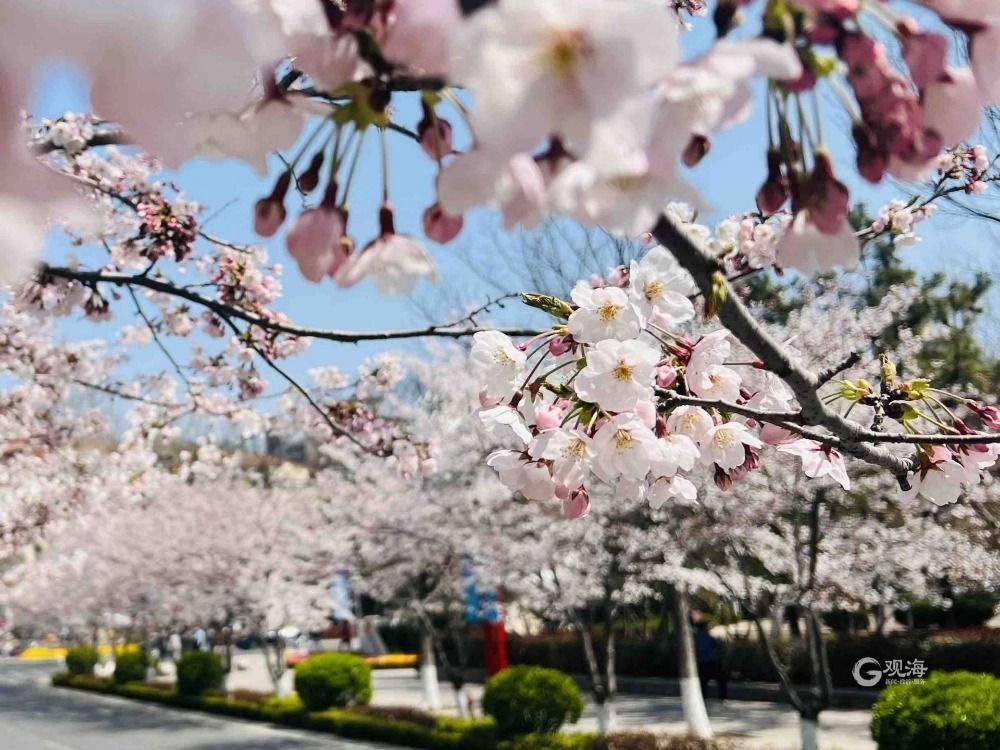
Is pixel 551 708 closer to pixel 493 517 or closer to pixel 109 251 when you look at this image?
pixel 493 517

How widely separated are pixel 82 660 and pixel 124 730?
11326 mm

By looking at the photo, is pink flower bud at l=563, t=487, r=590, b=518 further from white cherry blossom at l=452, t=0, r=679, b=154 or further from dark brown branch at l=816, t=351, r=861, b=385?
white cherry blossom at l=452, t=0, r=679, b=154

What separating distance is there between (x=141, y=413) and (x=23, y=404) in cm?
105

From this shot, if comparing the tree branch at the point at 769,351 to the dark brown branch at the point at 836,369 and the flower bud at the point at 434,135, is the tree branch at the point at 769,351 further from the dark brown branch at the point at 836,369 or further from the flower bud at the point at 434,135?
Result: the flower bud at the point at 434,135

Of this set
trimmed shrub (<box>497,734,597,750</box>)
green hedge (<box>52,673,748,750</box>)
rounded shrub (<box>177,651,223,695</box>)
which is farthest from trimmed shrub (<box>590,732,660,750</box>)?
rounded shrub (<box>177,651,223,695</box>)

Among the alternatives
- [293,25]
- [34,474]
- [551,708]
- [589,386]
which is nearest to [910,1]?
[293,25]

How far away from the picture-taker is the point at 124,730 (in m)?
14.7

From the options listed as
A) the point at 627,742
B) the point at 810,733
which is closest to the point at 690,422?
the point at 810,733

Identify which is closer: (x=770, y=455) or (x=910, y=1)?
(x=910, y=1)

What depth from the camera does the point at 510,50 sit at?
58 centimetres

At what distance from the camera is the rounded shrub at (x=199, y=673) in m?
18.2

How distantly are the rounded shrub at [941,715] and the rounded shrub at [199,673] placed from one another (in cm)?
1408

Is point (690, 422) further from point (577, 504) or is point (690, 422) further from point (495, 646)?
point (495, 646)

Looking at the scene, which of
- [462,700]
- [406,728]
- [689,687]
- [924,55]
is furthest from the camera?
[462,700]
